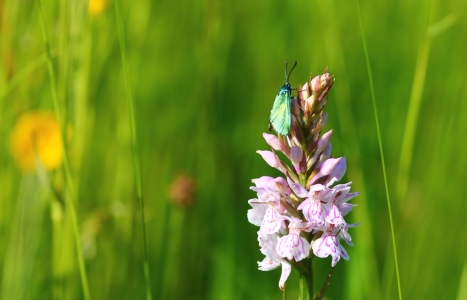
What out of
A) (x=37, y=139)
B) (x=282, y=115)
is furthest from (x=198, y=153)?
(x=282, y=115)

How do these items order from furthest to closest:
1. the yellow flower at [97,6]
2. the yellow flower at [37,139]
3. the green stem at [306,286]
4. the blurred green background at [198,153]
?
1. the yellow flower at [97,6]
2. the yellow flower at [37,139]
3. the blurred green background at [198,153]
4. the green stem at [306,286]

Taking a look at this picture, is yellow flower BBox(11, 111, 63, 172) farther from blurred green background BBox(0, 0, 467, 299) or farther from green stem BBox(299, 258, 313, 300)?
green stem BBox(299, 258, 313, 300)

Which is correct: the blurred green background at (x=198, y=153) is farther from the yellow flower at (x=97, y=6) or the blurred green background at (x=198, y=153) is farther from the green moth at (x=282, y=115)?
the green moth at (x=282, y=115)

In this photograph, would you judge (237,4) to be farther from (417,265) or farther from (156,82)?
(417,265)

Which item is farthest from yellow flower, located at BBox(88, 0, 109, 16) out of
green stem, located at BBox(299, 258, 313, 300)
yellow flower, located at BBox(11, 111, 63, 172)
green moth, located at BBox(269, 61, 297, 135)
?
green stem, located at BBox(299, 258, 313, 300)

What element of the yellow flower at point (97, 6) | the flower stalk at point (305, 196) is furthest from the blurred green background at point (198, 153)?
the flower stalk at point (305, 196)

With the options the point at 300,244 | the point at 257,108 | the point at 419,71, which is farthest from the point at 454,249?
the point at 300,244

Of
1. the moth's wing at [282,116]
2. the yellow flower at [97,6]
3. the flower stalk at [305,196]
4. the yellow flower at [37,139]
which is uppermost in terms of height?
the yellow flower at [97,6]

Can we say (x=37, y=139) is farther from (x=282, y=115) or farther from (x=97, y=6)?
(x=282, y=115)
